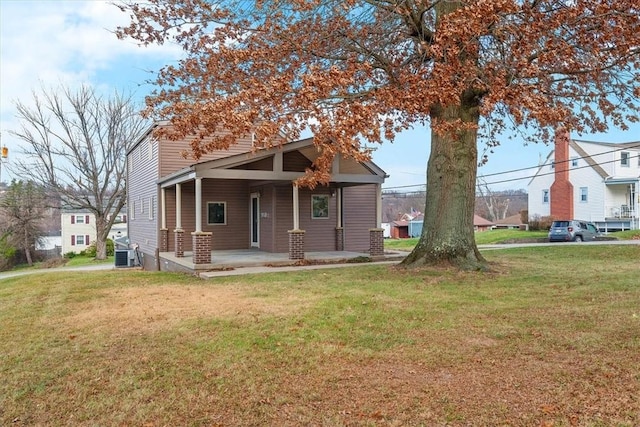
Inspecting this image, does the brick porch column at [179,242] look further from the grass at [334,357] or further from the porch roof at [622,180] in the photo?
the porch roof at [622,180]

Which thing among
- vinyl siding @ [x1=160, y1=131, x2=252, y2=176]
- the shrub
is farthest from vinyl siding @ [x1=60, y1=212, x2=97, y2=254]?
vinyl siding @ [x1=160, y1=131, x2=252, y2=176]

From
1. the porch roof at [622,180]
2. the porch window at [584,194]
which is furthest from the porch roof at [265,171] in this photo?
the porch window at [584,194]

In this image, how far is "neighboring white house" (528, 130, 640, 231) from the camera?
3412 centimetres

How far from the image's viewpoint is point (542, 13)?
8.66 m

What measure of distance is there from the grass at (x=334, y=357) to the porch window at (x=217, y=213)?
8781 mm

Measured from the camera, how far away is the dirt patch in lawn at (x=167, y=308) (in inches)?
255

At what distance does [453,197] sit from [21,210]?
3770cm

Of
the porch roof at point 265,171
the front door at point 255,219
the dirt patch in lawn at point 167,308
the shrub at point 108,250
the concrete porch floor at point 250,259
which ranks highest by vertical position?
the porch roof at point 265,171

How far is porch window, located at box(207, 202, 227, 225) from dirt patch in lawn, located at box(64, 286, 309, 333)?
8.02 meters

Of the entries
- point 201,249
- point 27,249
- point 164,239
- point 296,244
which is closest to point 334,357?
point 201,249

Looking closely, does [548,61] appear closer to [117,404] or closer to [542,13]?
[542,13]

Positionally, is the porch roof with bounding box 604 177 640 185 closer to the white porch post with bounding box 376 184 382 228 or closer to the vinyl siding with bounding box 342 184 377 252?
the vinyl siding with bounding box 342 184 377 252

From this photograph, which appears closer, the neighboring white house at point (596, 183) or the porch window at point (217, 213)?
the porch window at point (217, 213)

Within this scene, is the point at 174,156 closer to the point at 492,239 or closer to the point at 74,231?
the point at 492,239
